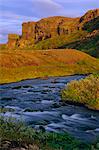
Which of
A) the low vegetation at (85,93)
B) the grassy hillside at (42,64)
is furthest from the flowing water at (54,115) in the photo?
the grassy hillside at (42,64)

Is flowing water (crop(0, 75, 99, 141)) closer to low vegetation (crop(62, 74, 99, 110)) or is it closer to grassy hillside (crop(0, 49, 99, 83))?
low vegetation (crop(62, 74, 99, 110))

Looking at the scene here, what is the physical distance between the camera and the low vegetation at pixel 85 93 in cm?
3170

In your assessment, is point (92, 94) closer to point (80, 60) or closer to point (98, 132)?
point (98, 132)

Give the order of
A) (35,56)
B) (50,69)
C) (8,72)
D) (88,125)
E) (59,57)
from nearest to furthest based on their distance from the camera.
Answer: (88,125), (8,72), (50,69), (35,56), (59,57)

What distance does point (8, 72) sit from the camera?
7588 cm

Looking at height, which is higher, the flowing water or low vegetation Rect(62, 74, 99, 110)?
low vegetation Rect(62, 74, 99, 110)

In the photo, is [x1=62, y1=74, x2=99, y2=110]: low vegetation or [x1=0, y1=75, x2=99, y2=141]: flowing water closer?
[x1=0, y1=75, x2=99, y2=141]: flowing water

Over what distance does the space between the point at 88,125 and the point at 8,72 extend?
52478 millimetres

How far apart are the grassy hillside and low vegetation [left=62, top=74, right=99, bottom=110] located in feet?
111

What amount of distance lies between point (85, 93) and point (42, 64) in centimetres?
5848

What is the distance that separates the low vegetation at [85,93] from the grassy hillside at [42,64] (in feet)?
111

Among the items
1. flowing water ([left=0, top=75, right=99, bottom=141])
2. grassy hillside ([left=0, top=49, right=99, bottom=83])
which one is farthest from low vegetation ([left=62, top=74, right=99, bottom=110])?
grassy hillside ([left=0, top=49, right=99, bottom=83])

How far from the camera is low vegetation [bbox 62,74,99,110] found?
104ft

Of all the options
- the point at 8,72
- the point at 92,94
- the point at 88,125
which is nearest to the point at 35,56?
the point at 8,72
